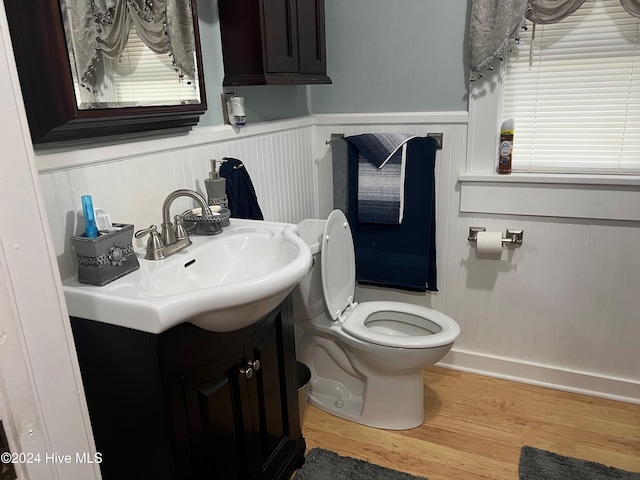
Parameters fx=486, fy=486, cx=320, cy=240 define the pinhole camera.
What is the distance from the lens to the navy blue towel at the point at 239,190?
1.71 metres

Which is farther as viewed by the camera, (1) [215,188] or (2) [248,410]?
(1) [215,188]

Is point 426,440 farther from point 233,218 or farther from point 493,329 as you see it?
point 233,218

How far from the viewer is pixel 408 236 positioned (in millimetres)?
2238

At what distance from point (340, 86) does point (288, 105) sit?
0.92 feet

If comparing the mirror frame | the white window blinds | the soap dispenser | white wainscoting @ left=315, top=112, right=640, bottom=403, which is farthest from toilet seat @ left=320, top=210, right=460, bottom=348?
the mirror frame

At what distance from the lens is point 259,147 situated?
1.97 m

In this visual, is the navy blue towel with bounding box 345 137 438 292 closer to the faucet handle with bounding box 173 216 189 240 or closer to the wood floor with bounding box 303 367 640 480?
the wood floor with bounding box 303 367 640 480

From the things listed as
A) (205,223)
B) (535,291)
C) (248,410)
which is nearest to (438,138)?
(535,291)

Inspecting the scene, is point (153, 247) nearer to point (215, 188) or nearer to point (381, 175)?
point (215, 188)

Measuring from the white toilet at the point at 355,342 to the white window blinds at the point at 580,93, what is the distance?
852 millimetres

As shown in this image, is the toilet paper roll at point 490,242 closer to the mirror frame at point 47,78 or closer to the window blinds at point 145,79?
the window blinds at point 145,79

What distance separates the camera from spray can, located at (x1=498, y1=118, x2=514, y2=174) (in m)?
2.02

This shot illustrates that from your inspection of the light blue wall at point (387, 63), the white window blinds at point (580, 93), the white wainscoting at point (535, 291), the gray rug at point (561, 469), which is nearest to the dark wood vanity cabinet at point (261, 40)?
the light blue wall at point (387, 63)

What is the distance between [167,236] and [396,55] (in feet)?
4.50
